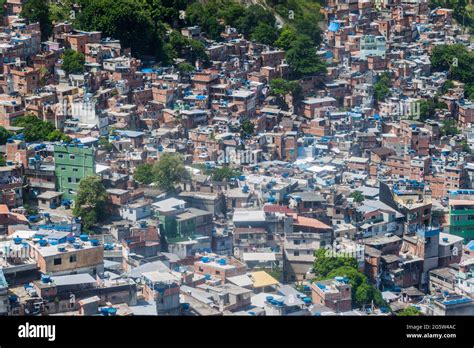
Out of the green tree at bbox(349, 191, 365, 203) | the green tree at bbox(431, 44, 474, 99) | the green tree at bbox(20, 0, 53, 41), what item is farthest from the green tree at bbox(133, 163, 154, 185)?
the green tree at bbox(431, 44, 474, 99)

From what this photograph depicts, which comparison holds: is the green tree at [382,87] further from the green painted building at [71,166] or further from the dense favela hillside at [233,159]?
the green painted building at [71,166]

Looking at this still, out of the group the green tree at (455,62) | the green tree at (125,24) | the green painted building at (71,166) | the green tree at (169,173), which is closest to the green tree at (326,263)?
the green tree at (169,173)

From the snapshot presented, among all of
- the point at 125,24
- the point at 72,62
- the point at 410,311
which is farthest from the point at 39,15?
the point at 410,311

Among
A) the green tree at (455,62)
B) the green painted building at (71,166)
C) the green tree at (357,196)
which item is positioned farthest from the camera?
the green tree at (455,62)

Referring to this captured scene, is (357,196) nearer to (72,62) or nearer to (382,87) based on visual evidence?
(72,62)

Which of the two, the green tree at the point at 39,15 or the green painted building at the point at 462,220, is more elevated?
the green tree at the point at 39,15

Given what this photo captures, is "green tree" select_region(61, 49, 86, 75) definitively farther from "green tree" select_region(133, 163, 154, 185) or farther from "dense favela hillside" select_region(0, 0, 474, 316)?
"green tree" select_region(133, 163, 154, 185)

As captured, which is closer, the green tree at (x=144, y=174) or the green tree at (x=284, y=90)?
the green tree at (x=144, y=174)
